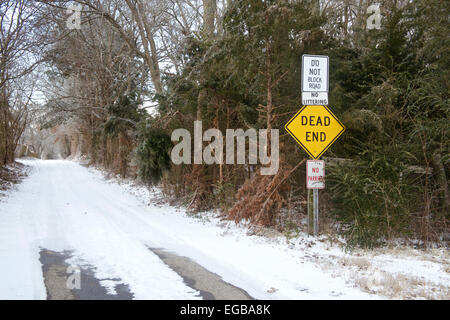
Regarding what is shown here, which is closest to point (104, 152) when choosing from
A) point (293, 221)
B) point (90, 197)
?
point (90, 197)

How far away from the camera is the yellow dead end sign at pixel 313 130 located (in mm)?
7301

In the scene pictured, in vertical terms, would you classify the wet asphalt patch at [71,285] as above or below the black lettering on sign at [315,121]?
below

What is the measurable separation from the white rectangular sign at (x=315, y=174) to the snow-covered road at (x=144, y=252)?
143 centimetres

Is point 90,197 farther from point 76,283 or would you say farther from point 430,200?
point 430,200

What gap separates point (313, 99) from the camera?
24.2ft

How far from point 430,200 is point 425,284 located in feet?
9.45

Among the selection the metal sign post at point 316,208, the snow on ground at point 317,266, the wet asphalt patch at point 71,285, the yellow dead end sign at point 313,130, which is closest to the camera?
the wet asphalt patch at point 71,285

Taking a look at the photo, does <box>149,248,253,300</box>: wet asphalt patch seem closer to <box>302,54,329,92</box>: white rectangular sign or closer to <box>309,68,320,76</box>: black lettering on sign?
<box>302,54,329,92</box>: white rectangular sign

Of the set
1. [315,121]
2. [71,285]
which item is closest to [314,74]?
[315,121]

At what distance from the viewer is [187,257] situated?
20.1 ft

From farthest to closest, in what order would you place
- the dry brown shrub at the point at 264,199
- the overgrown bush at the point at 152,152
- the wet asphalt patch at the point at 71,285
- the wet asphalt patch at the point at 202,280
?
the overgrown bush at the point at 152,152
the dry brown shrub at the point at 264,199
the wet asphalt patch at the point at 202,280
the wet asphalt patch at the point at 71,285

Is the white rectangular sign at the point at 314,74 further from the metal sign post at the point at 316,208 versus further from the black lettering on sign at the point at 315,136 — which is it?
the metal sign post at the point at 316,208

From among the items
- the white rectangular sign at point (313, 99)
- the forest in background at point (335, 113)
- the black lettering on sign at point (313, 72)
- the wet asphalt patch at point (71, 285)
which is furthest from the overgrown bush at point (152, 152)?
the wet asphalt patch at point (71, 285)
